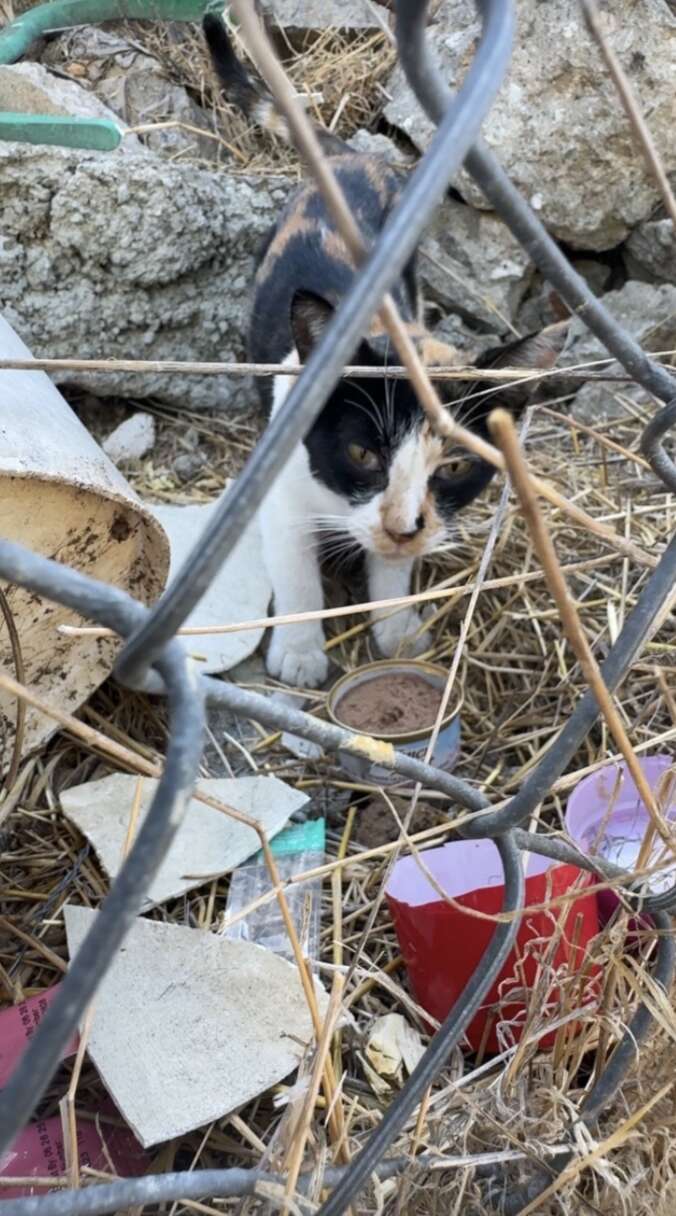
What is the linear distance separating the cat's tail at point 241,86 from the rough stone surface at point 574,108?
0.30 meters

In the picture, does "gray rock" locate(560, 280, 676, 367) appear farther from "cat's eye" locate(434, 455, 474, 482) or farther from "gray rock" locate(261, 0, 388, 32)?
"gray rock" locate(261, 0, 388, 32)

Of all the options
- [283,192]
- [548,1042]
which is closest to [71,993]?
[548,1042]

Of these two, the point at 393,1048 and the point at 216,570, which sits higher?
the point at 216,570

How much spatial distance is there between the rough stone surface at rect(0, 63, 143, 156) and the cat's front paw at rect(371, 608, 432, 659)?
114 cm

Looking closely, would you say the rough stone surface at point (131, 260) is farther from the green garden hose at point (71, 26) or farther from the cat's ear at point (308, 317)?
the cat's ear at point (308, 317)

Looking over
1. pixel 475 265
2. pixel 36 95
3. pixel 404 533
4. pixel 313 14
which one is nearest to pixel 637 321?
pixel 475 265

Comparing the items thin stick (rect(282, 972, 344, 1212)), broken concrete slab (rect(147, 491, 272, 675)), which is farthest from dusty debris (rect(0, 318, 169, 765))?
thin stick (rect(282, 972, 344, 1212))

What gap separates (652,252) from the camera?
2.44 metres

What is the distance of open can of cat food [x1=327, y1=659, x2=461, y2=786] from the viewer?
1.53 metres

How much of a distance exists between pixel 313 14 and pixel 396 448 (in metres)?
1.85

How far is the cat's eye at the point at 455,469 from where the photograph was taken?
1.69m

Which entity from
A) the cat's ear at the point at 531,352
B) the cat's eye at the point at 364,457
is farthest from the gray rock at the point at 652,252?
the cat's eye at the point at 364,457

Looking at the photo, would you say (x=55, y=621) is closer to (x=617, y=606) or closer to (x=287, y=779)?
(x=287, y=779)

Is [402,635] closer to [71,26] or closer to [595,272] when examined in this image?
[595,272]
